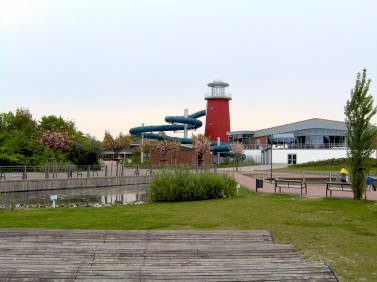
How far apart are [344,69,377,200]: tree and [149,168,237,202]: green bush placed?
4792 millimetres

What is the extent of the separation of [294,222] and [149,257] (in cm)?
572

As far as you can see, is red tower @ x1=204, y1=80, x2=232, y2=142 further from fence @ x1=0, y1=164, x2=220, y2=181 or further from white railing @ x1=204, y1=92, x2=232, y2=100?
fence @ x1=0, y1=164, x2=220, y2=181

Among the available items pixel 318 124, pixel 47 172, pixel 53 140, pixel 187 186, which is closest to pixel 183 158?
pixel 318 124

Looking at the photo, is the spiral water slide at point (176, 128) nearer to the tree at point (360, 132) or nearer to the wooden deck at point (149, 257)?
the tree at point (360, 132)

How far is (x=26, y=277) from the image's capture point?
13.5 feet

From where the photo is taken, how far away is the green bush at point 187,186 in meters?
15.2

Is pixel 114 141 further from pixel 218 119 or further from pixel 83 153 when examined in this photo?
pixel 218 119

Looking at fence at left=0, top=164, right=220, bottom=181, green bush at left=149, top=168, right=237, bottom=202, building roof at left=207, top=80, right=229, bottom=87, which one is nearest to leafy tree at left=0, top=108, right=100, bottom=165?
fence at left=0, top=164, right=220, bottom=181

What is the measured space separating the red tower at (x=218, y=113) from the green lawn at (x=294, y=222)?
142ft

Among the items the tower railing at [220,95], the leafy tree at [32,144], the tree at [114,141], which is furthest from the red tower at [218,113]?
the tree at [114,141]

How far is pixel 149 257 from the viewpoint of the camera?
473 cm

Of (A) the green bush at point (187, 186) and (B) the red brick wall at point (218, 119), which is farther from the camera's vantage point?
(B) the red brick wall at point (218, 119)

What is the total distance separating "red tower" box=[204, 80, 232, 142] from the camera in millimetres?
56312

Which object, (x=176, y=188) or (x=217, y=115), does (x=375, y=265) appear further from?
(x=217, y=115)
